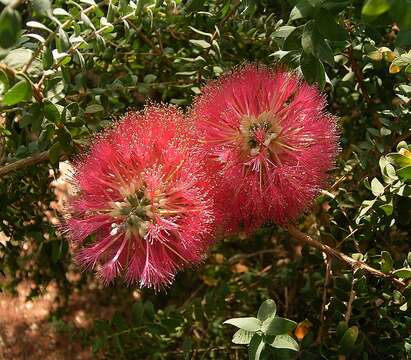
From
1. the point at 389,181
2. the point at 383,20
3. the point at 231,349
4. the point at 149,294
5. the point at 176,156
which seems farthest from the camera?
the point at 149,294

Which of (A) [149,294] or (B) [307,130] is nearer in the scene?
(B) [307,130]

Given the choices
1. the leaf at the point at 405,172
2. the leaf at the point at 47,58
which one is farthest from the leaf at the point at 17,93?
the leaf at the point at 405,172

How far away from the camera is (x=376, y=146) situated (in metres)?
1.48

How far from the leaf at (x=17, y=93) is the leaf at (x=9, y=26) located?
217mm

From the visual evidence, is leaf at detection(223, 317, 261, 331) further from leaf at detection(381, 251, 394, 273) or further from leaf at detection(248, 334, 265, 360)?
leaf at detection(381, 251, 394, 273)

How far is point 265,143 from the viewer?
117 cm

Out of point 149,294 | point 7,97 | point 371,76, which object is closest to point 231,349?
point 149,294

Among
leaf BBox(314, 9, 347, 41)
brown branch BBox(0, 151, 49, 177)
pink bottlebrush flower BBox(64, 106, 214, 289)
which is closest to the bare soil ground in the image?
brown branch BBox(0, 151, 49, 177)

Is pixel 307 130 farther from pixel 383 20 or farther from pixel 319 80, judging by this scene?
pixel 383 20

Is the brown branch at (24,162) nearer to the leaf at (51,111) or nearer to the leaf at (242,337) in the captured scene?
the leaf at (51,111)

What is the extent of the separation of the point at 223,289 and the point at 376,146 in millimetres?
629

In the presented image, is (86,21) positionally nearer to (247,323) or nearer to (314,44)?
(314,44)

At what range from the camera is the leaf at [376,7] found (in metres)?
0.77

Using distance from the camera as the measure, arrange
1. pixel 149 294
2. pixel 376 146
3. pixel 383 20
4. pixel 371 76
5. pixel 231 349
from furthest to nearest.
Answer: pixel 149 294 < pixel 231 349 < pixel 371 76 < pixel 376 146 < pixel 383 20
